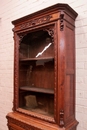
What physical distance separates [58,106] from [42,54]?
683 mm

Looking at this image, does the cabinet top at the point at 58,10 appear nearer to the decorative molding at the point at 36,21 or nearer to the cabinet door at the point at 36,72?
the decorative molding at the point at 36,21

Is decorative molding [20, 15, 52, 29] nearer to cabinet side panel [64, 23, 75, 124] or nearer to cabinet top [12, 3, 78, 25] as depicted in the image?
cabinet top [12, 3, 78, 25]

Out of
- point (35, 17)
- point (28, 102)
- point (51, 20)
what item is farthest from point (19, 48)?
point (28, 102)

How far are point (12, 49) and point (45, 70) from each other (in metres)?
0.87

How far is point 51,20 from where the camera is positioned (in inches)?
54.2

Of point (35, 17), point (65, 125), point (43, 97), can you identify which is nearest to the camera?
point (65, 125)

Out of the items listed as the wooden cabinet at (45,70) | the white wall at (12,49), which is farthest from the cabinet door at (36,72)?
the white wall at (12,49)

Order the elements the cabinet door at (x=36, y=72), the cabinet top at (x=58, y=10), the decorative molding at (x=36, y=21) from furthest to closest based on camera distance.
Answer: the cabinet door at (x=36, y=72)
the decorative molding at (x=36, y=21)
the cabinet top at (x=58, y=10)

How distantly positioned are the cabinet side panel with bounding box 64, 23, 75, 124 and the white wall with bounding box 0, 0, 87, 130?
0.07 m

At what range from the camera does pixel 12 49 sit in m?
2.32

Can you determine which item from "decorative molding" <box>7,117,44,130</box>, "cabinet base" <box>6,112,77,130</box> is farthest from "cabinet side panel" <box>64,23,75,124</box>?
"decorative molding" <box>7,117,44,130</box>

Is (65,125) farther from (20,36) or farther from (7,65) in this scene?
(7,65)

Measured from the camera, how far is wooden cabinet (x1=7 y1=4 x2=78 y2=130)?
131 cm

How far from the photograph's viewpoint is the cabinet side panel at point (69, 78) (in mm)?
1356
